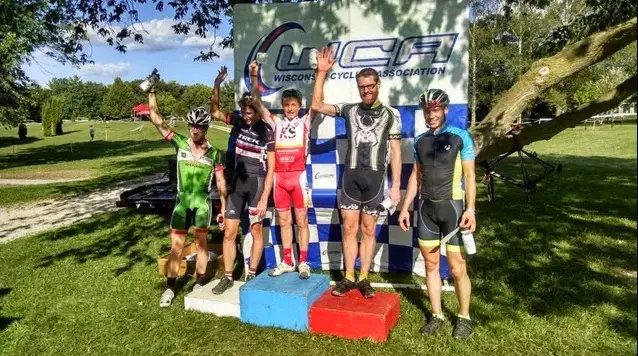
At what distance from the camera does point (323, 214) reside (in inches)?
263

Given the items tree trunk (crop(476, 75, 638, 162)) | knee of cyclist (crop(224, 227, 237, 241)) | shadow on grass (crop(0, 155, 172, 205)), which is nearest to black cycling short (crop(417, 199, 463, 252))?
tree trunk (crop(476, 75, 638, 162))

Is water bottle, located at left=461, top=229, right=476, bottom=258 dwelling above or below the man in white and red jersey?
below

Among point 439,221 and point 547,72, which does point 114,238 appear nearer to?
point 439,221

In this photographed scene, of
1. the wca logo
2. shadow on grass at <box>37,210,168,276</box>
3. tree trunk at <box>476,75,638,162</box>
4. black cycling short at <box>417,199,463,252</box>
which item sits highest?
the wca logo

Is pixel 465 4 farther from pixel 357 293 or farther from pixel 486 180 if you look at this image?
pixel 486 180

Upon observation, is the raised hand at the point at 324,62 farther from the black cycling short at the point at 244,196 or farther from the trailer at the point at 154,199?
the trailer at the point at 154,199

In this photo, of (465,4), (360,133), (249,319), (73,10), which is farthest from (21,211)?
(465,4)

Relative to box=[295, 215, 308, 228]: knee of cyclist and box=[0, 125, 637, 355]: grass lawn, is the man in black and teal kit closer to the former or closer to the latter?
box=[0, 125, 637, 355]: grass lawn

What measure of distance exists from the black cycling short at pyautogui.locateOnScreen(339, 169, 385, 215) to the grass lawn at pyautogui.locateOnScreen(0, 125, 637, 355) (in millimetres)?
1190

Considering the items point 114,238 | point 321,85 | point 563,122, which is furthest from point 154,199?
point 563,122

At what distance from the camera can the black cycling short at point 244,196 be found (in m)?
5.92

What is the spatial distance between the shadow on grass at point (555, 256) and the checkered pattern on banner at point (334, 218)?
92cm

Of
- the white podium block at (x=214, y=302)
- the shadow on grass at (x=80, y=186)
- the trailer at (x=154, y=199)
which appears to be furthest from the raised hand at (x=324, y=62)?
the shadow on grass at (x=80, y=186)

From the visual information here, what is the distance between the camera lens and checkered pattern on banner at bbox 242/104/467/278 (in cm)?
629
